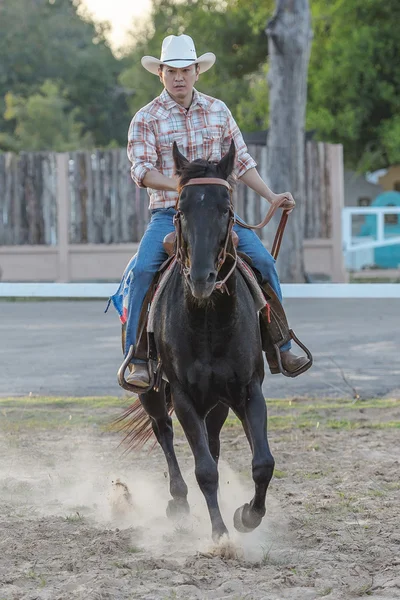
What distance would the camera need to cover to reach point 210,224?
16.1ft

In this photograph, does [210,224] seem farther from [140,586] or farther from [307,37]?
[307,37]

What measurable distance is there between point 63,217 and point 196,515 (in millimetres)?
15193

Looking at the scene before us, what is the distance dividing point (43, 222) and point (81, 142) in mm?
31125

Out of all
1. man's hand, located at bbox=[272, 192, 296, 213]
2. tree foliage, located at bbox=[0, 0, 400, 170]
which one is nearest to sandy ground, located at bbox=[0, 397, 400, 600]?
man's hand, located at bbox=[272, 192, 296, 213]

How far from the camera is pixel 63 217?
68.6 ft

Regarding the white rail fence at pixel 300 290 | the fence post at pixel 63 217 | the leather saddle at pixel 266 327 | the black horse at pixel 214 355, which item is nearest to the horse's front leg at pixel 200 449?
the black horse at pixel 214 355

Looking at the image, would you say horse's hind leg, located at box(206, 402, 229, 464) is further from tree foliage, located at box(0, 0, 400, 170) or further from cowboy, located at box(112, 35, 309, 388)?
tree foliage, located at box(0, 0, 400, 170)

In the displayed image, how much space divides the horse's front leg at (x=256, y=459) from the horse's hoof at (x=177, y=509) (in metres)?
0.68

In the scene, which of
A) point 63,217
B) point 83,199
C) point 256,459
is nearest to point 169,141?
point 256,459

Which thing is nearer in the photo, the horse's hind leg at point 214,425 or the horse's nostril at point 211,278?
the horse's nostril at point 211,278

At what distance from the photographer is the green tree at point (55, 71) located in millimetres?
57281

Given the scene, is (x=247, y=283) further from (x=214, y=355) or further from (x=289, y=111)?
(x=289, y=111)

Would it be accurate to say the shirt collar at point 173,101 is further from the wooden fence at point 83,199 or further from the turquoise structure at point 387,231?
the turquoise structure at point 387,231

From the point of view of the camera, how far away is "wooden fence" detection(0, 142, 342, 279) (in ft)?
69.0
